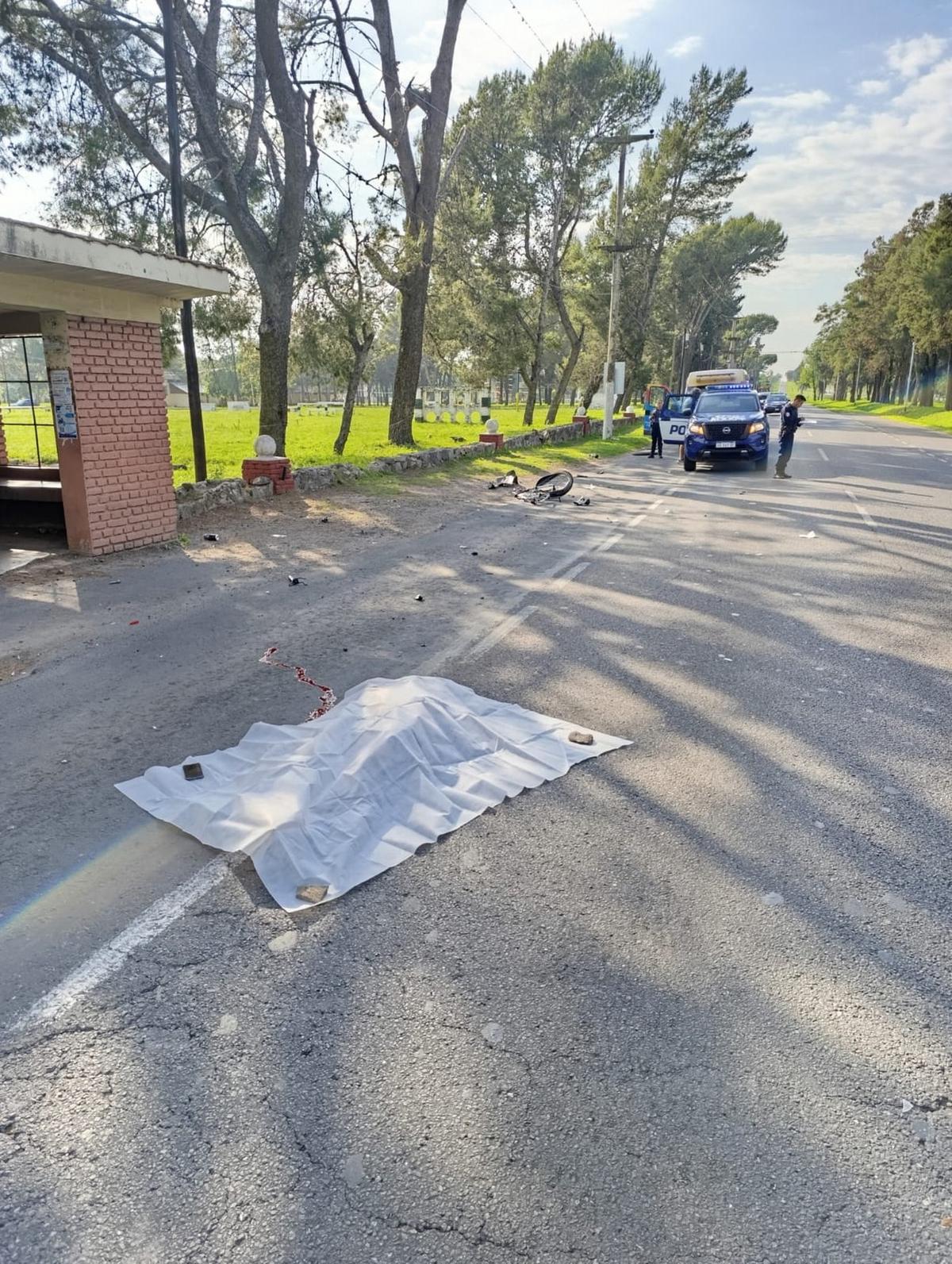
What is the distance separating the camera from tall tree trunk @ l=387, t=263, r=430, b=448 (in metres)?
20.1

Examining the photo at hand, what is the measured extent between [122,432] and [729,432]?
47.8 ft

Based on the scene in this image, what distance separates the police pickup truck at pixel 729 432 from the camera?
19141 mm

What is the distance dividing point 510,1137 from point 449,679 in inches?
130

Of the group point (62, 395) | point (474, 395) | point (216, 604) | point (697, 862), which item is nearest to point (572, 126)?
point (474, 395)

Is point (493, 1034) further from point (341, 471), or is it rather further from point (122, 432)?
point (341, 471)

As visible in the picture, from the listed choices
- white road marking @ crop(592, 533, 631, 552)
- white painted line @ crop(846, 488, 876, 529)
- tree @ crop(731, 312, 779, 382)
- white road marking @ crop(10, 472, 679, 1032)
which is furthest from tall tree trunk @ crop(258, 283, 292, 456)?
tree @ crop(731, 312, 779, 382)

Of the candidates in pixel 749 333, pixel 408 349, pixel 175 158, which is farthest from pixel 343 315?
pixel 749 333

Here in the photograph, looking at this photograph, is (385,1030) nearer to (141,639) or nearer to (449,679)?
(449,679)

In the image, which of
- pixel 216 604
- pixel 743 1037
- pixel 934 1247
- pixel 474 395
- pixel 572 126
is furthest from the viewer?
pixel 474 395

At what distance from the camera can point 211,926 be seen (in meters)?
2.78

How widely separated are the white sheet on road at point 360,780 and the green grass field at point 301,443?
7857 millimetres

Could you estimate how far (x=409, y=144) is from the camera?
64.7 ft

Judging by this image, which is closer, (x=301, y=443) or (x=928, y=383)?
(x=301, y=443)

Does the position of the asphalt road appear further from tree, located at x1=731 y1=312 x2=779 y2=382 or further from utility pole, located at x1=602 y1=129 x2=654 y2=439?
Answer: tree, located at x1=731 y1=312 x2=779 y2=382
